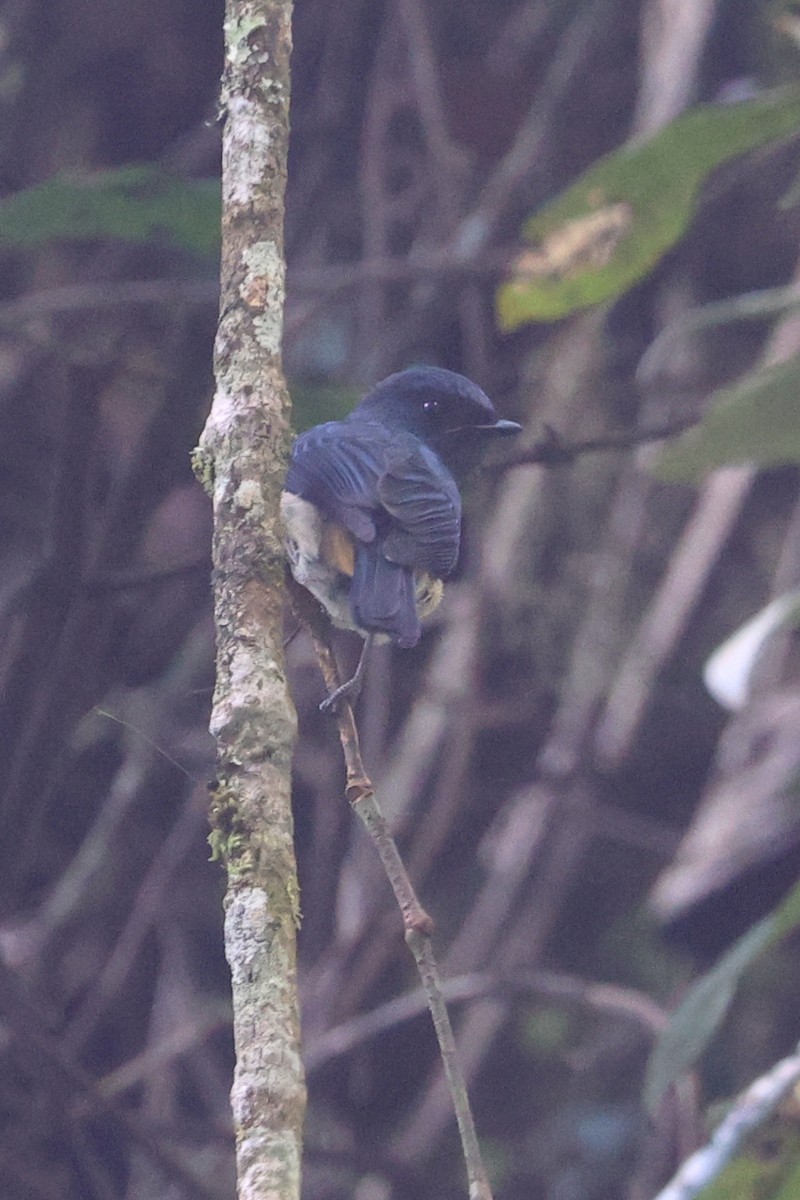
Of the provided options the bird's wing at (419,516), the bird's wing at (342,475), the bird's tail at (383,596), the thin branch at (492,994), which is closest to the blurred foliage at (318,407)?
the bird's wing at (342,475)

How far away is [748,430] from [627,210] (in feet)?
1.90

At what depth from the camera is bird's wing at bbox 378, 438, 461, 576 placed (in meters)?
2.74

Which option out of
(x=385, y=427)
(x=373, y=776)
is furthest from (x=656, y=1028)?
(x=385, y=427)

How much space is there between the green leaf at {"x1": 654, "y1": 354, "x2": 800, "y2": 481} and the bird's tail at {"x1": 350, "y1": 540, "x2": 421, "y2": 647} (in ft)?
2.03

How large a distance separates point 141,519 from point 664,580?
190 cm

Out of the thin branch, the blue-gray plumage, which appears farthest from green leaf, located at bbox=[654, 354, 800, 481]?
the thin branch

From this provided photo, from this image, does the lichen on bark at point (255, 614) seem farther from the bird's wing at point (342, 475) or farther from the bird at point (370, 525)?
the bird's wing at point (342, 475)

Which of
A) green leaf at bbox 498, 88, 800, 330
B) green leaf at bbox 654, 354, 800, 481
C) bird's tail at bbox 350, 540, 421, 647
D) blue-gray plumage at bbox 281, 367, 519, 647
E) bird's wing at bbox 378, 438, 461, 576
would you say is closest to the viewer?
bird's tail at bbox 350, 540, 421, 647

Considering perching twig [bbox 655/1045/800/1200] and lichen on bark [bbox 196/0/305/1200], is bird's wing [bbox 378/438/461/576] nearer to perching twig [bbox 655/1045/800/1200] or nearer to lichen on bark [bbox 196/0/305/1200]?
lichen on bark [bbox 196/0/305/1200]

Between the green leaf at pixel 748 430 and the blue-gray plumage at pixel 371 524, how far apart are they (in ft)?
1.42

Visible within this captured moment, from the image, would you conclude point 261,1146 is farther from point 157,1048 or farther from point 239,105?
point 157,1048

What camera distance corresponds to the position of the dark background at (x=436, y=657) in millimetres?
3871

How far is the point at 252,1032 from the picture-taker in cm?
146

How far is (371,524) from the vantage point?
9.05 feet
